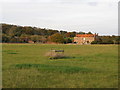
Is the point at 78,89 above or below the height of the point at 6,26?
below

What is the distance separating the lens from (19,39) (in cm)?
9219

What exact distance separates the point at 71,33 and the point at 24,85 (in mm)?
125996

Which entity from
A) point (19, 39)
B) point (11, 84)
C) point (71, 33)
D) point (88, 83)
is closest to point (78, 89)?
point (88, 83)

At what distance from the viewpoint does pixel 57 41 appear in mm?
95688

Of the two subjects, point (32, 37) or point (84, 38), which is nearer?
point (32, 37)

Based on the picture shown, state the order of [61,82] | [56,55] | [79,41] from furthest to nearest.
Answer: [79,41]
[56,55]
[61,82]

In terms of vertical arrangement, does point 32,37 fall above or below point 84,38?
above

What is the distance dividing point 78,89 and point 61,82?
1139 millimetres

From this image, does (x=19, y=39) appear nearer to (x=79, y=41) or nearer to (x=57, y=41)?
(x=57, y=41)

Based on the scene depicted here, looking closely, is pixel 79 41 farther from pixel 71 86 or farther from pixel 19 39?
pixel 71 86

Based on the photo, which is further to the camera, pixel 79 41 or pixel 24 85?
pixel 79 41

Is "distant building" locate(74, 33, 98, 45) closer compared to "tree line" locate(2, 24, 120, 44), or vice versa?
"tree line" locate(2, 24, 120, 44)

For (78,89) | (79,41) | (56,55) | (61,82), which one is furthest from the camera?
(79,41)

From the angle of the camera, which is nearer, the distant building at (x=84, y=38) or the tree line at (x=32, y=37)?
the tree line at (x=32, y=37)
